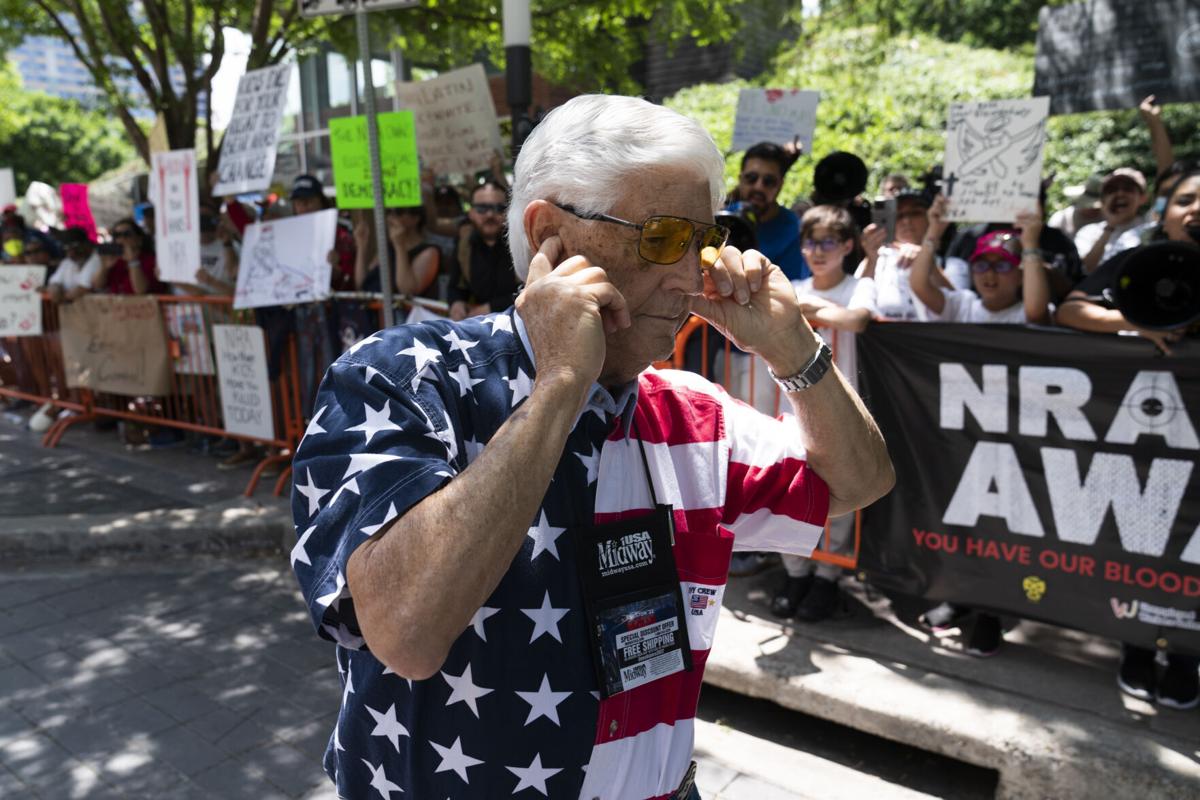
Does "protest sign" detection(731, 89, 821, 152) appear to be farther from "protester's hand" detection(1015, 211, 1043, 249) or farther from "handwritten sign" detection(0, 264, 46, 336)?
"handwritten sign" detection(0, 264, 46, 336)

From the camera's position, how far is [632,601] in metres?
1.49

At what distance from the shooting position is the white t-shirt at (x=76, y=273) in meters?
Result: 9.11

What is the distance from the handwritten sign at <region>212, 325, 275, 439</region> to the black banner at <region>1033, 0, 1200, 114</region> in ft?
19.3

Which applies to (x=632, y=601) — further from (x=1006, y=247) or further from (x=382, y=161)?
(x=382, y=161)

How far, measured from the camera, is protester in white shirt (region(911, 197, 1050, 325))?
4.22m

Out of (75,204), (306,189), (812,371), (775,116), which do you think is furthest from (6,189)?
(812,371)

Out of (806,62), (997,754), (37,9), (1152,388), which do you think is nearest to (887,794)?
(997,754)

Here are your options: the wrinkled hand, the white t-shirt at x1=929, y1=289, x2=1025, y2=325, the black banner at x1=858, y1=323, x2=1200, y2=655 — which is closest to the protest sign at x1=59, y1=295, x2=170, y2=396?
the black banner at x1=858, y1=323, x2=1200, y2=655

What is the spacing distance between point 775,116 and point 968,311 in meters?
2.74

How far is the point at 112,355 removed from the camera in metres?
8.65

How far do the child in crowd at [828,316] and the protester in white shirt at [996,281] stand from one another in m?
0.33

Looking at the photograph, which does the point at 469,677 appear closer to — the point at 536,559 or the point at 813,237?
the point at 536,559

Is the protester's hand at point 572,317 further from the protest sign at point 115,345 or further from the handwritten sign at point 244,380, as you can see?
the protest sign at point 115,345

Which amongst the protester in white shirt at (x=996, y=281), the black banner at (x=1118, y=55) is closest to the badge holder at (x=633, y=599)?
the protester in white shirt at (x=996, y=281)
